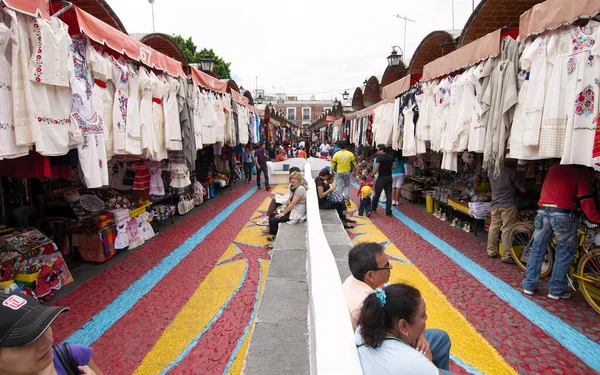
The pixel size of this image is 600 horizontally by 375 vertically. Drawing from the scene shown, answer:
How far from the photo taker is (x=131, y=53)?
13.8 ft

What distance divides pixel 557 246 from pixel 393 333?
304 cm

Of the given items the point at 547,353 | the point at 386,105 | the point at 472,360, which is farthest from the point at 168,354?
the point at 386,105

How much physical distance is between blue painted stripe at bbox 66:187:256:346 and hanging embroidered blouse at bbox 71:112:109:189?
4.45 ft

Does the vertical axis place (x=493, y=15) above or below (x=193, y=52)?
below

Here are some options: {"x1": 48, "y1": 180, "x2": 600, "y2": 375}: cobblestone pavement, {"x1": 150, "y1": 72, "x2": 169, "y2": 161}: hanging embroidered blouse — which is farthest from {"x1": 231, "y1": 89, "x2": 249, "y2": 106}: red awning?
{"x1": 48, "y1": 180, "x2": 600, "y2": 375}: cobblestone pavement

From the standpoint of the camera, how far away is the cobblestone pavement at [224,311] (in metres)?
2.84

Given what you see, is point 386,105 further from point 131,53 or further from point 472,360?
point 472,360

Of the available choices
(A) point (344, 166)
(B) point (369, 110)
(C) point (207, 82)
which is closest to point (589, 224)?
(A) point (344, 166)

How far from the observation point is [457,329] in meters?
3.28

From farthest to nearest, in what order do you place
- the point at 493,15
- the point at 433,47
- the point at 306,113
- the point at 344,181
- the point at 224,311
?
1. the point at 306,113
2. the point at 344,181
3. the point at 433,47
4. the point at 493,15
5. the point at 224,311

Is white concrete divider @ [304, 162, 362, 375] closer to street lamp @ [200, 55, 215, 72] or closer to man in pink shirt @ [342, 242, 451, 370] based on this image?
man in pink shirt @ [342, 242, 451, 370]

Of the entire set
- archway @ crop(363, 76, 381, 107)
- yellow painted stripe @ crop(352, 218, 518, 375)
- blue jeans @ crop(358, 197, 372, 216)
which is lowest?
yellow painted stripe @ crop(352, 218, 518, 375)

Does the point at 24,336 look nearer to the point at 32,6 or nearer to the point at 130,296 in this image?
the point at 32,6

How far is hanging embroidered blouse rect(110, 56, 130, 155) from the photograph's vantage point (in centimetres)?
405
